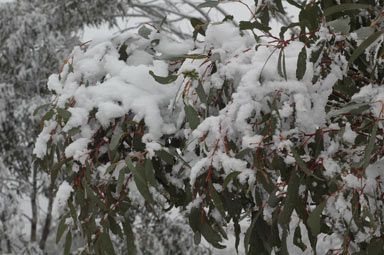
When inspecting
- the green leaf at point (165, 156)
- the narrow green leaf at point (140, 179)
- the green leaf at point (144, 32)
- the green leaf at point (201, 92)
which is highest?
the green leaf at point (144, 32)

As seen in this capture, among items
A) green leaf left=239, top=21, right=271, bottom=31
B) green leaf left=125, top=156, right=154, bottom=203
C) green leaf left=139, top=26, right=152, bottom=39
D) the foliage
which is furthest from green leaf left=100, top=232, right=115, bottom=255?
green leaf left=239, top=21, right=271, bottom=31

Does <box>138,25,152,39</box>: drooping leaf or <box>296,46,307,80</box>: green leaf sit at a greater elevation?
<box>138,25,152,39</box>: drooping leaf

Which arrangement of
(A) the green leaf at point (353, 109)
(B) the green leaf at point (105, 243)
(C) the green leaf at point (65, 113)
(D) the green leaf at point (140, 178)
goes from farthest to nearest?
(B) the green leaf at point (105, 243) → (C) the green leaf at point (65, 113) → (D) the green leaf at point (140, 178) → (A) the green leaf at point (353, 109)

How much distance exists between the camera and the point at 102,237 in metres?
1.33

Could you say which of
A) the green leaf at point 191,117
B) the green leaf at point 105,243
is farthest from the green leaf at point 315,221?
the green leaf at point 105,243

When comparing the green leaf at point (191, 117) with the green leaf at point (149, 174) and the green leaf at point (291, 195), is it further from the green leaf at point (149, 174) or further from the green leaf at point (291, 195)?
the green leaf at point (291, 195)

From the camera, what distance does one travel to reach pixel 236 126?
1089 millimetres

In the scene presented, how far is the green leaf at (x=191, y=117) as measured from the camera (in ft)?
3.66

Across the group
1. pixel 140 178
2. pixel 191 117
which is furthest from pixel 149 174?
pixel 191 117

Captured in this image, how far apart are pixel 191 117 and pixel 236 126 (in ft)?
0.35

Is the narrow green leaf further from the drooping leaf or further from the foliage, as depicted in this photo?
the drooping leaf

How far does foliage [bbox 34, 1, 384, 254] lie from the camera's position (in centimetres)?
107

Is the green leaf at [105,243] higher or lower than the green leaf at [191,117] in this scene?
lower

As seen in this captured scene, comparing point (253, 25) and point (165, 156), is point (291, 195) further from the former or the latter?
point (253, 25)
